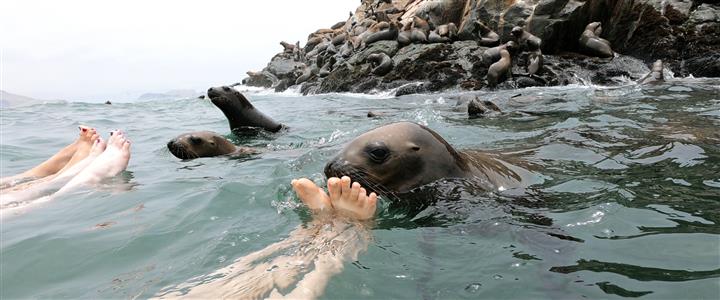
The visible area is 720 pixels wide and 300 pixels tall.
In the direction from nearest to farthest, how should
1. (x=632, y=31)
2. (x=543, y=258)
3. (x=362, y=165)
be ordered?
(x=543, y=258) < (x=362, y=165) < (x=632, y=31)

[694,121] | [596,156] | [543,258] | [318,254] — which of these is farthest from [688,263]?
[694,121]

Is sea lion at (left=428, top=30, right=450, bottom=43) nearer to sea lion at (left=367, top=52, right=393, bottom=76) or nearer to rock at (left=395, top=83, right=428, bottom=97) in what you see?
sea lion at (left=367, top=52, right=393, bottom=76)

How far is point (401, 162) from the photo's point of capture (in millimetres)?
3859

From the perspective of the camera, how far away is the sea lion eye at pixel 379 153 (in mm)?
3822

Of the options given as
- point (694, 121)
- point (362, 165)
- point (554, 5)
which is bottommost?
point (694, 121)

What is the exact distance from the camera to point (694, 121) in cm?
666

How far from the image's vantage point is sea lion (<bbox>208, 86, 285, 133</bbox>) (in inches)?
360

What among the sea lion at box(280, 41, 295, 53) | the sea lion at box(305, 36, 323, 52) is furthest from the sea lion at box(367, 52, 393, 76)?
the sea lion at box(280, 41, 295, 53)

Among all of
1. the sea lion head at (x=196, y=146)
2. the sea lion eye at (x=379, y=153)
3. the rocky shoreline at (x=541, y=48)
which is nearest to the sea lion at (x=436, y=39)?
the rocky shoreline at (x=541, y=48)

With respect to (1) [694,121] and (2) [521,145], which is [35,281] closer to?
(2) [521,145]

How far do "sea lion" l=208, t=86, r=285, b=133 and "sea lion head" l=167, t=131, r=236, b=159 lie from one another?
1.98m

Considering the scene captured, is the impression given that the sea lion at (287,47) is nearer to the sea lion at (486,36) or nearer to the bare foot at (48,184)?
the sea lion at (486,36)

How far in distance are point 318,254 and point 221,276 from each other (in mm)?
571

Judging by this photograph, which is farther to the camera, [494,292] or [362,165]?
[362,165]
